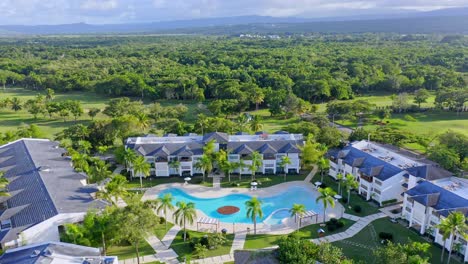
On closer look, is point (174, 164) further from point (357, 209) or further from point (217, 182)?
point (357, 209)

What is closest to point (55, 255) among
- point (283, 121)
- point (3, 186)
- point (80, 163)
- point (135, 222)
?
point (135, 222)

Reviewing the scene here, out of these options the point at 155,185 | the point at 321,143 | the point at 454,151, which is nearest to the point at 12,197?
the point at 155,185

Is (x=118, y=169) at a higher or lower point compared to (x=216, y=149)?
lower

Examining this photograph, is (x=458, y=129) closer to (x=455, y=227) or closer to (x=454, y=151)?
(x=454, y=151)

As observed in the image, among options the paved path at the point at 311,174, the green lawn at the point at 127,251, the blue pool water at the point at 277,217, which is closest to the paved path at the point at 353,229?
the blue pool water at the point at 277,217

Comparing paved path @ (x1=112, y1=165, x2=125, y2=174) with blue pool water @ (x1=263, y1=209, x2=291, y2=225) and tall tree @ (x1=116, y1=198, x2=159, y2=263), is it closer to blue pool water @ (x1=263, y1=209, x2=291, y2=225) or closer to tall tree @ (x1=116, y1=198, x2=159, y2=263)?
tall tree @ (x1=116, y1=198, x2=159, y2=263)

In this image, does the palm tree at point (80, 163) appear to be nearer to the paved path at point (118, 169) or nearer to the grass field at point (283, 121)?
the paved path at point (118, 169)
